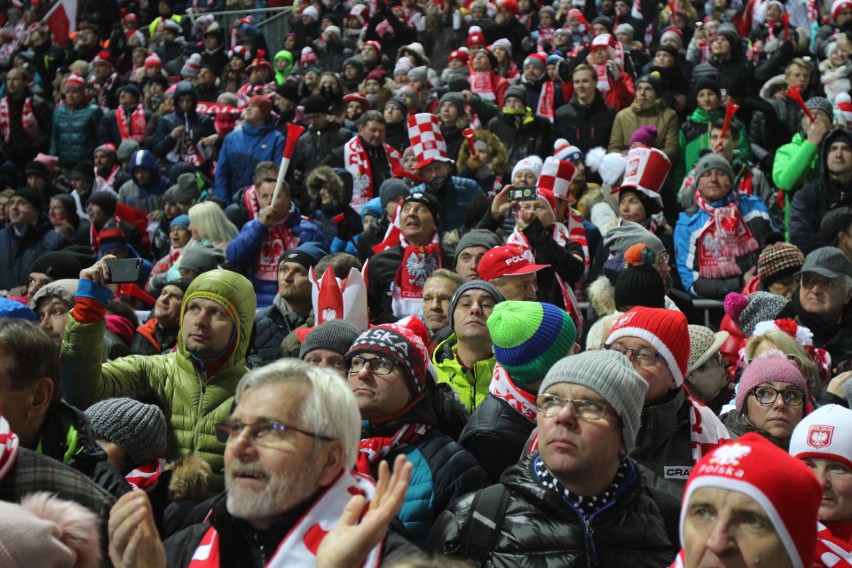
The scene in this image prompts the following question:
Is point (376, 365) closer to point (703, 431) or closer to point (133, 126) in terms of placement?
point (703, 431)

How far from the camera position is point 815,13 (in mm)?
15148

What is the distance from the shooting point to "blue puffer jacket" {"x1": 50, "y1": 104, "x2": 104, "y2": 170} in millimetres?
16094

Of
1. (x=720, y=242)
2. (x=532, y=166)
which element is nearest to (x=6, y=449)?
(x=720, y=242)

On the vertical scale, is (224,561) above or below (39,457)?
below

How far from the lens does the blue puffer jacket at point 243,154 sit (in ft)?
39.1

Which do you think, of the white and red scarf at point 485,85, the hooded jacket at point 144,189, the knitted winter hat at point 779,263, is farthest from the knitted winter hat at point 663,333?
the white and red scarf at point 485,85

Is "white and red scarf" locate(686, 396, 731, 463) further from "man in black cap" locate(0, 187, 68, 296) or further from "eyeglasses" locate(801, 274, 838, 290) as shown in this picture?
"man in black cap" locate(0, 187, 68, 296)

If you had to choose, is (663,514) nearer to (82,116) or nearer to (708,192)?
(708,192)

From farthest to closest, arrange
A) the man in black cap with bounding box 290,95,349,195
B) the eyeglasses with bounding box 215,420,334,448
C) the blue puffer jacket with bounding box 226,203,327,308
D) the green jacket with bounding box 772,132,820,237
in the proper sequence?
the man in black cap with bounding box 290,95,349,195, the green jacket with bounding box 772,132,820,237, the blue puffer jacket with bounding box 226,203,327,308, the eyeglasses with bounding box 215,420,334,448

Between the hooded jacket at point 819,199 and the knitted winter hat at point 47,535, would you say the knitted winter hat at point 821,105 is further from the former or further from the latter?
the knitted winter hat at point 47,535

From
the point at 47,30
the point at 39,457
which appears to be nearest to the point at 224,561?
the point at 39,457

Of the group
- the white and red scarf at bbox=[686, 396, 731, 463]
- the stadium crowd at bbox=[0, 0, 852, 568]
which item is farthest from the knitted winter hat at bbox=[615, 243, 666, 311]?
the white and red scarf at bbox=[686, 396, 731, 463]

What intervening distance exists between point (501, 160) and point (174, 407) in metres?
6.93

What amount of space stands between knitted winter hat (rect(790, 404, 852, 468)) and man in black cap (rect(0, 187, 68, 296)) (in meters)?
8.36
